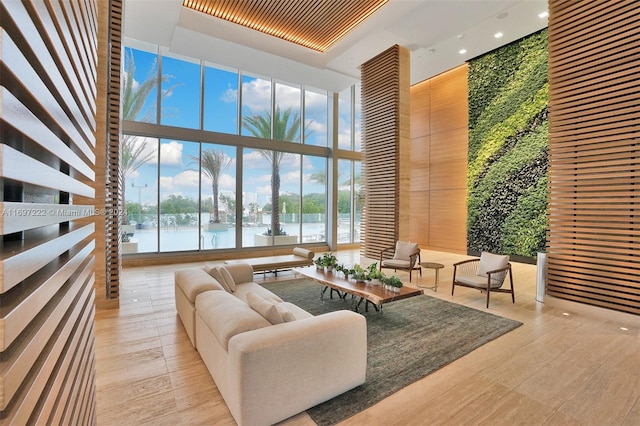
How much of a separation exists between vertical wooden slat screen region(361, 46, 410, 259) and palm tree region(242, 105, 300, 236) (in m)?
2.78

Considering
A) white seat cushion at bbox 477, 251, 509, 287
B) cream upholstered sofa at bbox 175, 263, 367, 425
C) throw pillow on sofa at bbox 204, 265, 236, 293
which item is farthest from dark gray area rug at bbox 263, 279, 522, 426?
throw pillow on sofa at bbox 204, 265, 236, 293

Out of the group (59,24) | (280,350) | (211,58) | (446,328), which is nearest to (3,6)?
(59,24)

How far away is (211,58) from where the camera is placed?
801cm

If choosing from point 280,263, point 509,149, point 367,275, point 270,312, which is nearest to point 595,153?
point 367,275

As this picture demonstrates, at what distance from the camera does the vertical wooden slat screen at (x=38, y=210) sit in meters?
0.56

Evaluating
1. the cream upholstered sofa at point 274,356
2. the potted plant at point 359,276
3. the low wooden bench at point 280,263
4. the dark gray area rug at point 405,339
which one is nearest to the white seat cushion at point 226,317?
the cream upholstered sofa at point 274,356

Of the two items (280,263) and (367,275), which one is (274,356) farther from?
(280,263)

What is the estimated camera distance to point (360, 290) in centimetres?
438

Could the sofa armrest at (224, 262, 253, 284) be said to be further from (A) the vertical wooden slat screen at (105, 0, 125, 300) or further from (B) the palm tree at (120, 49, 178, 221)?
(B) the palm tree at (120, 49, 178, 221)

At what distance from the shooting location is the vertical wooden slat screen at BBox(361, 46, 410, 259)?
7.78 meters

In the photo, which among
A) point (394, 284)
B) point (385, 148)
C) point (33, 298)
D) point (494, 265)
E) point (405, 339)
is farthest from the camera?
point (385, 148)

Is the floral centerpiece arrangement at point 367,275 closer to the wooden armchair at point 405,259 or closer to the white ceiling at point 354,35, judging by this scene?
the wooden armchair at point 405,259

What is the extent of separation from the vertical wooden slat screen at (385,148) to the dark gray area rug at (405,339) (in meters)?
2.93

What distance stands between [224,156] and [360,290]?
6508mm
